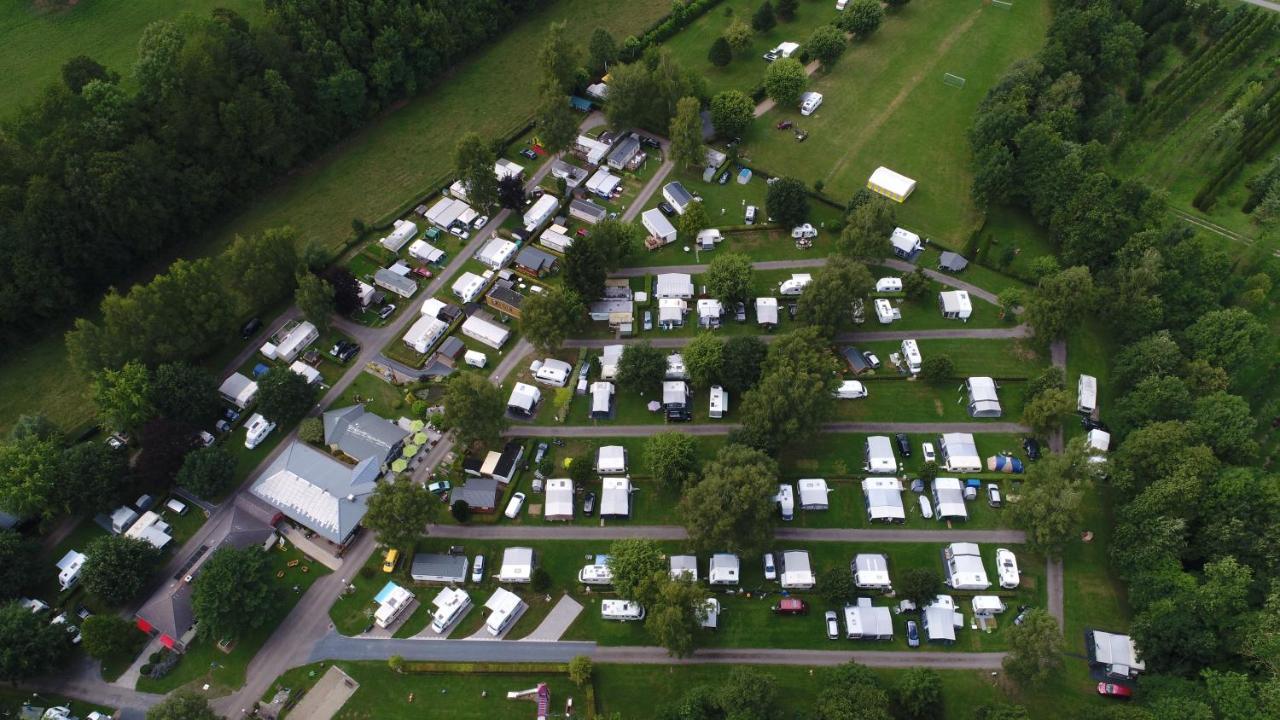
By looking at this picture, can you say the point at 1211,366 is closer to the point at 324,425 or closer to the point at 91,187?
the point at 324,425

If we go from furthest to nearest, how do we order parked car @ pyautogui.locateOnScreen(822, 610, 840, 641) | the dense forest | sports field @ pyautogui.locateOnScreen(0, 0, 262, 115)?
sports field @ pyautogui.locateOnScreen(0, 0, 262, 115), the dense forest, parked car @ pyautogui.locateOnScreen(822, 610, 840, 641)

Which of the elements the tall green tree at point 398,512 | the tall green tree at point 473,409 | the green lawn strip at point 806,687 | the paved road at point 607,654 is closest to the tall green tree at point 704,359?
the tall green tree at point 473,409

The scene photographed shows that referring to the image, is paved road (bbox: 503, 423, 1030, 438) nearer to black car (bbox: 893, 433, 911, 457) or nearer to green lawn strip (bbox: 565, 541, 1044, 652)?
black car (bbox: 893, 433, 911, 457)

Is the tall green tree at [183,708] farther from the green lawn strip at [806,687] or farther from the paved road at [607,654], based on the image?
the green lawn strip at [806,687]

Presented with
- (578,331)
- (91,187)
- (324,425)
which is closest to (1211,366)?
(578,331)

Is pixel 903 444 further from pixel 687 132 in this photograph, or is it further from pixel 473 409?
pixel 687 132

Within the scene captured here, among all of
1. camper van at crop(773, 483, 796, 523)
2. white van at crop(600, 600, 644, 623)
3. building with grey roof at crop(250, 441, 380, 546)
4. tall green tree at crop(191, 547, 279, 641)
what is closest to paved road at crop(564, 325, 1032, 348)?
camper van at crop(773, 483, 796, 523)
